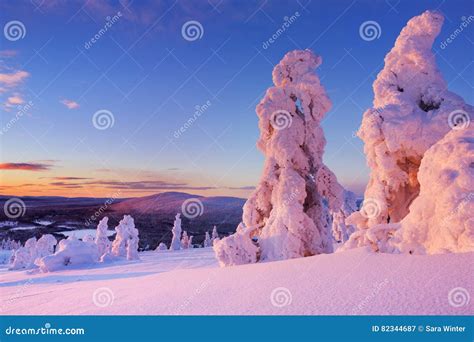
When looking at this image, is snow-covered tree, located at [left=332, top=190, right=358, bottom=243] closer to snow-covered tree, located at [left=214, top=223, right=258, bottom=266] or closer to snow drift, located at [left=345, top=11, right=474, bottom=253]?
snow-covered tree, located at [left=214, top=223, right=258, bottom=266]

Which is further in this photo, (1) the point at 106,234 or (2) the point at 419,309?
(1) the point at 106,234

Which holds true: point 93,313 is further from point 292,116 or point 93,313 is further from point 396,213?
point 292,116

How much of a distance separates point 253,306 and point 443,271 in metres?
2.59

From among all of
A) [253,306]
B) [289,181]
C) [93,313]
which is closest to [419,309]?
[253,306]

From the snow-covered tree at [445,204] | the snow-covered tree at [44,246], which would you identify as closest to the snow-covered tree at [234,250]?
the snow-covered tree at [445,204]

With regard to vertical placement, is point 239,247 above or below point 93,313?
above

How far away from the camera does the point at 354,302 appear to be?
14.6 feet
